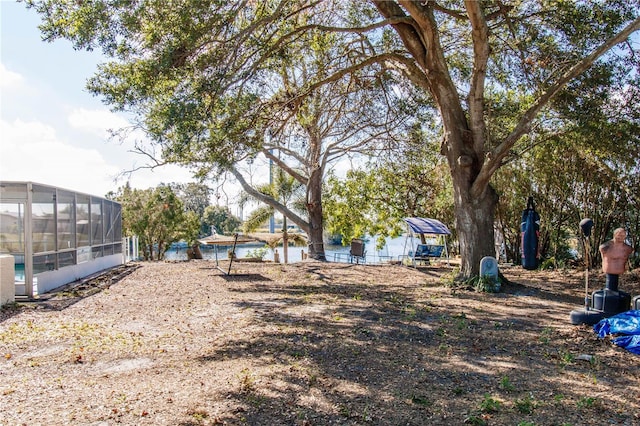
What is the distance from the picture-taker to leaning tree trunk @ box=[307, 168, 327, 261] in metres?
19.0

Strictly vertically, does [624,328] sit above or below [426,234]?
below

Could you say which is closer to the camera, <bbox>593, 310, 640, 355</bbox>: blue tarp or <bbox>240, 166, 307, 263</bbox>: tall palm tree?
<bbox>593, 310, 640, 355</bbox>: blue tarp

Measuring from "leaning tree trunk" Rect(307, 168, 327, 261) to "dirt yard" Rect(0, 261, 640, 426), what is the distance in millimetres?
9644

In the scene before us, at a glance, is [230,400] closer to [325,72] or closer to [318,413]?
[318,413]

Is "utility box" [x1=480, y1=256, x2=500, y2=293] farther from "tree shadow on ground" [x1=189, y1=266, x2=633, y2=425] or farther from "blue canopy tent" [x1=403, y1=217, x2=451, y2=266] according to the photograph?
"blue canopy tent" [x1=403, y1=217, x2=451, y2=266]

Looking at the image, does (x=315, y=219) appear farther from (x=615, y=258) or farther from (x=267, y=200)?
(x=615, y=258)

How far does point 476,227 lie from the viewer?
998 centimetres

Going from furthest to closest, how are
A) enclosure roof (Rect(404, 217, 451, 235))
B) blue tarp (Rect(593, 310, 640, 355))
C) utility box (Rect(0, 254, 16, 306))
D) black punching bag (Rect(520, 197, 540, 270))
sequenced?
enclosure roof (Rect(404, 217, 451, 235))
black punching bag (Rect(520, 197, 540, 270))
utility box (Rect(0, 254, 16, 306))
blue tarp (Rect(593, 310, 640, 355))

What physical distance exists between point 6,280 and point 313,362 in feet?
22.2

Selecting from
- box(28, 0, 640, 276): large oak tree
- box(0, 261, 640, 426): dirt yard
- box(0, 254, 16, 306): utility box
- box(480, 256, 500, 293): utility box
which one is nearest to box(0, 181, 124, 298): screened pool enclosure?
box(0, 254, 16, 306): utility box

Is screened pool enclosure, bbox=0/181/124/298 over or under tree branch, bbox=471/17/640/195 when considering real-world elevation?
under

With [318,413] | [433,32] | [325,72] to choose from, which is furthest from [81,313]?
[433,32]

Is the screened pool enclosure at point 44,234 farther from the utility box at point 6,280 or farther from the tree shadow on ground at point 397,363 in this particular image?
the tree shadow on ground at point 397,363

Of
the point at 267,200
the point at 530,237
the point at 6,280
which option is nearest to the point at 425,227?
the point at 530,237
